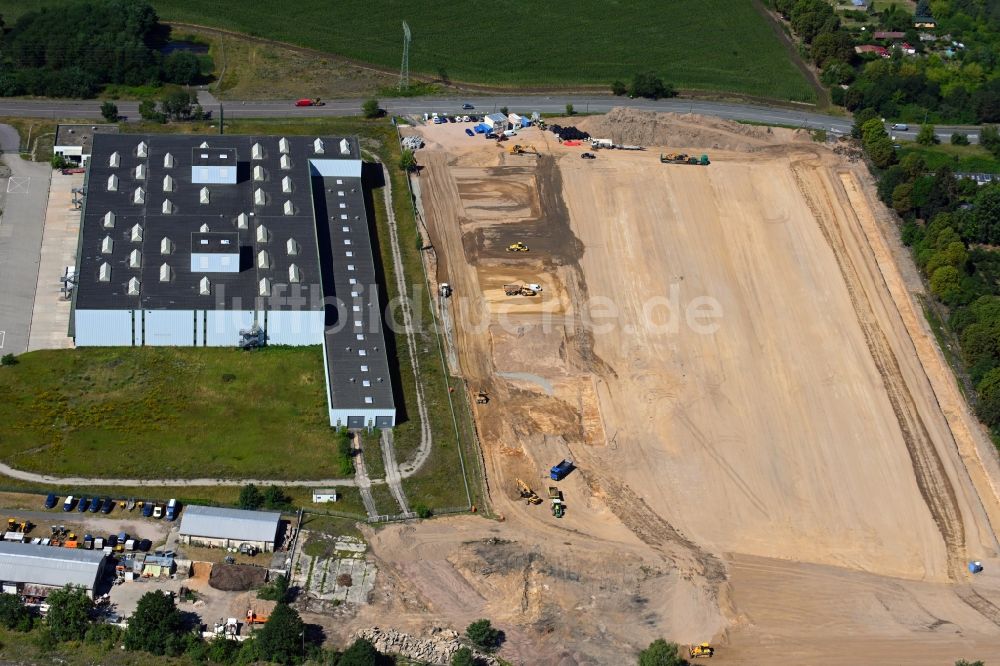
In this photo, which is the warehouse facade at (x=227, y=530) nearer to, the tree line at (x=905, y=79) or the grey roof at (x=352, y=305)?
the grey roof at (x=352, y=305)

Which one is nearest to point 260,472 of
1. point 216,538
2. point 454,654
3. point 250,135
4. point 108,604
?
point 216,538

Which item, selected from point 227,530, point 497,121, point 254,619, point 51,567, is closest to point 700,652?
point 254,619

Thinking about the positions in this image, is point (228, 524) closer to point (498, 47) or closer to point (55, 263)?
point (55, 263)

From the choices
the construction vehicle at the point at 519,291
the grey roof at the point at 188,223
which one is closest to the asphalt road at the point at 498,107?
the grey roof at the point at 188,223

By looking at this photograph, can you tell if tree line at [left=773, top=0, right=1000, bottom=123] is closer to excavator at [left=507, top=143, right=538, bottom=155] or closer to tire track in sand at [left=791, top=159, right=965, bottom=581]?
tire track in sand at [left=791, top=159, right=965, bottom=581]

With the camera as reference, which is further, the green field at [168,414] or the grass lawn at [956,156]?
the grass lawn at [956,156]

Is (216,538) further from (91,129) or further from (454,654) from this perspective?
(91,129)
